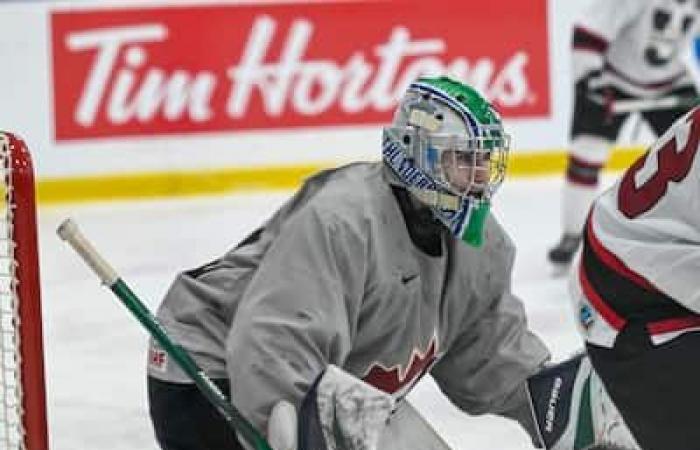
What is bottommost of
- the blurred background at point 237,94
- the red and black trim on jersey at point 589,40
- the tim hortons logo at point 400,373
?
the blurred background at point 237,94

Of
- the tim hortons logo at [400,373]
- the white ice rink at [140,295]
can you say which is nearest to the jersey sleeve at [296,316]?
the tim hortons logo at [400,373]

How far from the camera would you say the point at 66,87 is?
17.3 feet

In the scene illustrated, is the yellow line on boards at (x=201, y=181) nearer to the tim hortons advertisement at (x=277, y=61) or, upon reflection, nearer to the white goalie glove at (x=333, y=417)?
the tim hortons advertisement at (x=277, y=61)

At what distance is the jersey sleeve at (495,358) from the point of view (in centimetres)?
226

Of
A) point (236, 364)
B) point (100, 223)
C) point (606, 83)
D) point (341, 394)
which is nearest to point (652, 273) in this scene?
point (341, 394)

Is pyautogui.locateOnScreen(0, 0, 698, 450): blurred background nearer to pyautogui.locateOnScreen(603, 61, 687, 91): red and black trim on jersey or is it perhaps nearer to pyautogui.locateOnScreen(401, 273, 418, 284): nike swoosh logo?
pyautogui.locateOnScreen(603, 61, 687, 91): red and black trim on jersey

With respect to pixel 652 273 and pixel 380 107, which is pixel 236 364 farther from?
pixel 380 107

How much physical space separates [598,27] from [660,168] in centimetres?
287

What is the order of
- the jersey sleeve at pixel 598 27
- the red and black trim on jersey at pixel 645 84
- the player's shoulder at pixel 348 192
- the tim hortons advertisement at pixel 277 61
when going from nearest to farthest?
1. the player's shoulder at pixel 348 192
2. the jersey sleeve at pixel 598 27
3. the red and black trim on jersey at pixel 645 84
4. the tim hortons advertisement at pixel 277 61

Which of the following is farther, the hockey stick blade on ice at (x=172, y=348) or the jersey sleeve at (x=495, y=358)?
the jersey sleeve at (x=495, y=358)

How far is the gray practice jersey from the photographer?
197 cm

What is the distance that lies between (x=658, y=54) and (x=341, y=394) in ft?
9.91

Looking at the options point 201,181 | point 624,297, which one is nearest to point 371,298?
point 624,297

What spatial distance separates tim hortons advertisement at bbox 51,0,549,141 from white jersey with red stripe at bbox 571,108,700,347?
Result: 11.6 ft
